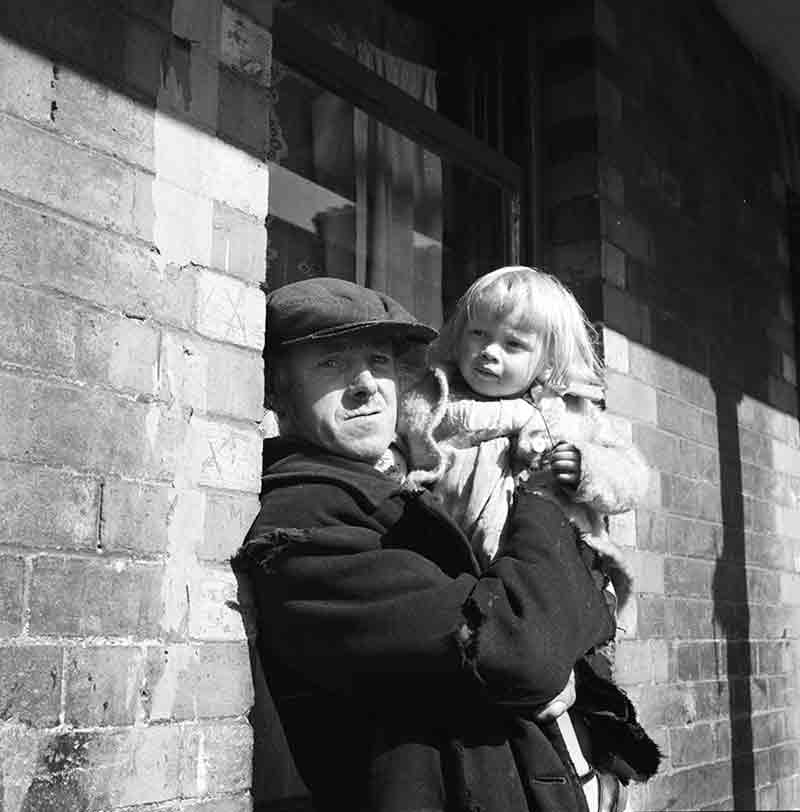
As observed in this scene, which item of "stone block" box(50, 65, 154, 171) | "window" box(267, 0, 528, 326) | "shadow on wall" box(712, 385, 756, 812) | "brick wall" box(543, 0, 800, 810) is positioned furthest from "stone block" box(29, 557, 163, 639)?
"shadow on wall" box(712, 385, 756, 812)

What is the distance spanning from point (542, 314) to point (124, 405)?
0.95 m

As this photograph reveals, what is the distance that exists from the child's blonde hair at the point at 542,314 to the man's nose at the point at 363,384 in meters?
0.35

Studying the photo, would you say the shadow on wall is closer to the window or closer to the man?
the window

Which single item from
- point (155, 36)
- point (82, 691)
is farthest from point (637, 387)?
point (82, 691)

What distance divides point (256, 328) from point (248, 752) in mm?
866

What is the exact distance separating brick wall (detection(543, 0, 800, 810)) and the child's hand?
161cm

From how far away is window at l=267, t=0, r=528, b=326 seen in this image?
3623mm

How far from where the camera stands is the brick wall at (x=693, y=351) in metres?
4.47

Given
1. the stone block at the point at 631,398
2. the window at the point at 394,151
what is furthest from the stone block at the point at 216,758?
the stone block at the point at 631,398

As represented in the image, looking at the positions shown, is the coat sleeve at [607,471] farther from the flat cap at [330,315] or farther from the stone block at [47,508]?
the stone block at [47,508]

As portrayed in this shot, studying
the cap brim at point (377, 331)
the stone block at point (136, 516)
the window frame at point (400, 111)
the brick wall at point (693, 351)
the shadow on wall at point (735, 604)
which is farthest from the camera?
the shadow on wall at point (735, 604)

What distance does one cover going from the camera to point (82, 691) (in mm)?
2184

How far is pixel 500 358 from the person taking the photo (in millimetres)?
2773

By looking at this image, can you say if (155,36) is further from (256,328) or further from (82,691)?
(82,691)
